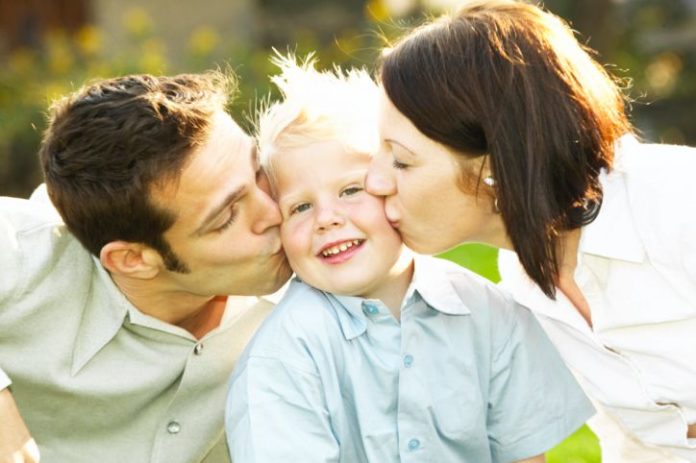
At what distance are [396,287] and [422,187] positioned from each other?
13.4 inches

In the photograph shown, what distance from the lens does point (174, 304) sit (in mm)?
3635

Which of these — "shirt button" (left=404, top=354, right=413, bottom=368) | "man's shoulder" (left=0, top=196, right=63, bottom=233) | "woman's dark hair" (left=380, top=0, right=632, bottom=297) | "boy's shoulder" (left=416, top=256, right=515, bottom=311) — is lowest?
"shirt button" (left=404, top=354, right=413, bottom=368)

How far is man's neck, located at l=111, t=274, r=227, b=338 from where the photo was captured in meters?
3.56

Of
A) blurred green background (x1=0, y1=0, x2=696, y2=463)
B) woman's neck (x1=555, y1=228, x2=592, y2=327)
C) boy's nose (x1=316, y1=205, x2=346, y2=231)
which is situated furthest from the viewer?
blurred green background (x1=0, y1=0, x2=696, y2=463)

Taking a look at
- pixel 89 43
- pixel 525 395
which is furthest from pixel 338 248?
pixel 89 43

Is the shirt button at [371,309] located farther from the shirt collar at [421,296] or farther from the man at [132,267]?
the man at [132,267]

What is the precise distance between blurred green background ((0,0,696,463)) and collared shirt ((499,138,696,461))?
12.5 feet

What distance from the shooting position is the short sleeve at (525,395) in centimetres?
347

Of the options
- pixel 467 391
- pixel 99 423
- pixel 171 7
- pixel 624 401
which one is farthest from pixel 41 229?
pixel 171 7

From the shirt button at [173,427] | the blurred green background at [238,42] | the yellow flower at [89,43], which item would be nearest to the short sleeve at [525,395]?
the shirt button at [173,427]

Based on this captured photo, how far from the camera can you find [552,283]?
10.7 feet

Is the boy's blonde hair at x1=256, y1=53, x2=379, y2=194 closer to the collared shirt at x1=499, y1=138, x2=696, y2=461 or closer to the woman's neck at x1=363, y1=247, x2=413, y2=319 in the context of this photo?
the woman's neck at x1=363, y1=247, x2=413, y2=319

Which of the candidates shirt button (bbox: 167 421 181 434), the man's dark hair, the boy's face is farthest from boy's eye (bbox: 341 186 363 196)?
shirt button (bbox: 167 421 181 434)

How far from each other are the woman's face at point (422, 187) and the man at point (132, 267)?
1.13 ft
